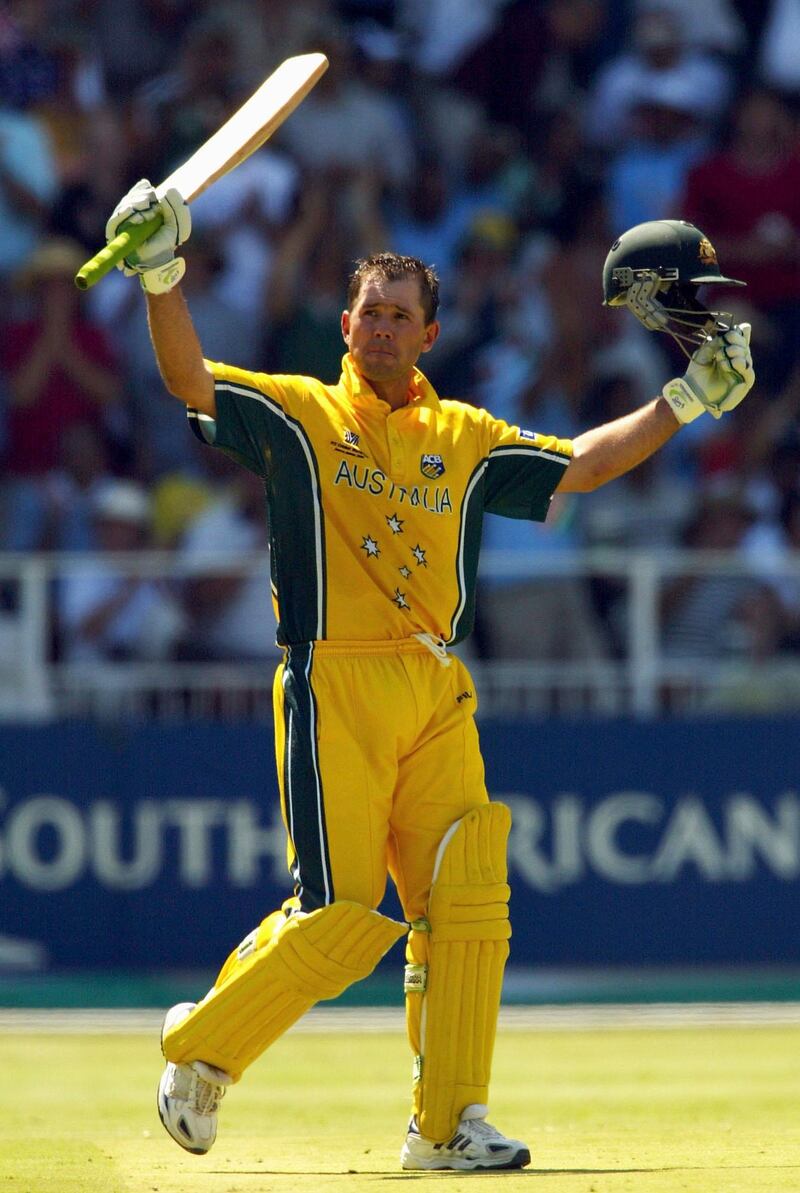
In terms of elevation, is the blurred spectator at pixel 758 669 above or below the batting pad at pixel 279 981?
above

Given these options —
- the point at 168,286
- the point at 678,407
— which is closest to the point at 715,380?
the point at 678,407

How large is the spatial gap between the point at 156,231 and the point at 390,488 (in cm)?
85

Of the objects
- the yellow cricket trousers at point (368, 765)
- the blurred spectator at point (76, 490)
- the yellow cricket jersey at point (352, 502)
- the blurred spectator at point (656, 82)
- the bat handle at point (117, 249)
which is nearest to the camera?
the bat handle at point (117, 249)

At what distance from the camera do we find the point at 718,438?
11211 mm

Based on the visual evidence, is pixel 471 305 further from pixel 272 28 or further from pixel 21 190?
pixel 21 190

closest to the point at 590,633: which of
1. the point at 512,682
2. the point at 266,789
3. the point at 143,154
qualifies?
the point at 512,682

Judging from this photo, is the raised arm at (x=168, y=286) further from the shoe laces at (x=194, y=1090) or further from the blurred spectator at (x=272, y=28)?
the blurred spectator at (x=272, y=28)

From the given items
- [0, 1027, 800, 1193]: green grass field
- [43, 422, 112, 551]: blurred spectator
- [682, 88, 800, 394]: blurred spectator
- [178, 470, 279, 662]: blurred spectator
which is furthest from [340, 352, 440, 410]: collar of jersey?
[682, 88, 800, 394]: blurred spectator

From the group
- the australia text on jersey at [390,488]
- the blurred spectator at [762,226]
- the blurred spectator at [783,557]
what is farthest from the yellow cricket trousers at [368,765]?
the blurred spectator at [762,226]

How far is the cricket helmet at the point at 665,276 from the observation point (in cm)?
536

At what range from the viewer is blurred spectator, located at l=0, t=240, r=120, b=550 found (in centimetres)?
1093

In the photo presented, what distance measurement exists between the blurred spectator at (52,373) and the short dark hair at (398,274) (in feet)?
19.0

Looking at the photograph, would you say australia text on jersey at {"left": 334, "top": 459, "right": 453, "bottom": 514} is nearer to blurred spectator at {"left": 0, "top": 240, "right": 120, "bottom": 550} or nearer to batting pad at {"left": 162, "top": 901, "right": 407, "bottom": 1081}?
batting pad at {"left": 162, "top": 901, "right": 407, "bottom": 1081}

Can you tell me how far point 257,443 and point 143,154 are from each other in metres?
6.92
